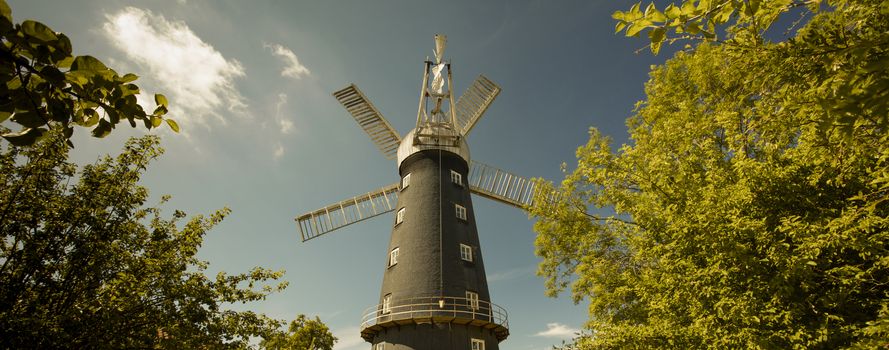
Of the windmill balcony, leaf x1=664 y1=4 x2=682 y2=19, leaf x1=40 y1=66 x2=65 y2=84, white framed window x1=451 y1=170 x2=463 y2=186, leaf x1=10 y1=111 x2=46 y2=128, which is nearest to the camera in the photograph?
leaf x1=40 y1=66 x2=65 y2=84

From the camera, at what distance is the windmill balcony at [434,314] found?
665 inches

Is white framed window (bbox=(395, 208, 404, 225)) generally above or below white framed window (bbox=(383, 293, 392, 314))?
above

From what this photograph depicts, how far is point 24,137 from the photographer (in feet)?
7.63

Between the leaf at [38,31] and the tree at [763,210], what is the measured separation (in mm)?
4204

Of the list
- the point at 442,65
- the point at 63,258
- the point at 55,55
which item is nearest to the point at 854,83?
the point at 55,55

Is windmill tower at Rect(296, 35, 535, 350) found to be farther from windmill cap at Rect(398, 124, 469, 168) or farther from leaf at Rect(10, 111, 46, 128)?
leaf at Rect(10, 111, 46, 128)

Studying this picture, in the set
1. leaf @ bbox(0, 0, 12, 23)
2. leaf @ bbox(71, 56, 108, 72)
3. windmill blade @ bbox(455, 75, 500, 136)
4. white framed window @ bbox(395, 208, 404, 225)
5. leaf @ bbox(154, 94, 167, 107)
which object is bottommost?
leaf @ bbox(71, 56, 108, 72)

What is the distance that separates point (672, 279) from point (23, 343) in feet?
→ 43.5

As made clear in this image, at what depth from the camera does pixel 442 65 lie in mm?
27109

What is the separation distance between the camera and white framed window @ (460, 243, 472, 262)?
19902mm

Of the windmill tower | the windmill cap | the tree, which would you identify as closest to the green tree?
the windmill tower

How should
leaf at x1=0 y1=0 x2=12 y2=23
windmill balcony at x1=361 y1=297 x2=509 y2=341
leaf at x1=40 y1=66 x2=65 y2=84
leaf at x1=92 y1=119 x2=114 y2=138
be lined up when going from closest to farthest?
A: leaf at x1=0 y1=0 x2=12 y2=23, leaf at x1=40 y1=66 x2=65 y2=84, leaf at x1=92 y1=119 x2=114 y2=138, windmill balcony at x1=361 y1=297 x2=509 y2=341

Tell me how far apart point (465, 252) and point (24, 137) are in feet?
61.0

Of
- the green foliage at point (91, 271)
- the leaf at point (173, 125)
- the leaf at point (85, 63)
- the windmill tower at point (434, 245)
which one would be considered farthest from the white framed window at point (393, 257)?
the leaf at point (85, 63)
